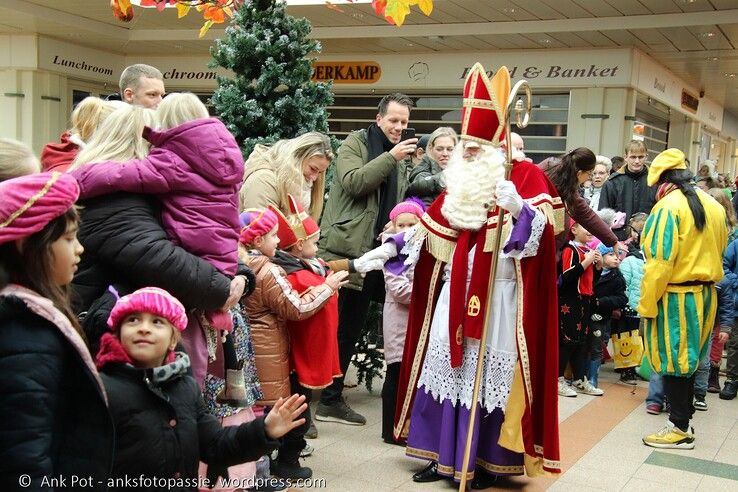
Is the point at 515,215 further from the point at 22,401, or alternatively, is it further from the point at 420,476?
the point at 22,401

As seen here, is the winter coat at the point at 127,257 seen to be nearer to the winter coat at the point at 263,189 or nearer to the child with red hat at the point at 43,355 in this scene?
the child with red hat at the point at 43,355

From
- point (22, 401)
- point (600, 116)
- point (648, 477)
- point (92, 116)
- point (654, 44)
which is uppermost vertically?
point (654, 44)

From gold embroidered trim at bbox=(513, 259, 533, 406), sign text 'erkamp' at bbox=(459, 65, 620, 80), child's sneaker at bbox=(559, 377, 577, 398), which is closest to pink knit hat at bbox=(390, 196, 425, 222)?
gold embroidered trim at bbox=(513, 259, 533, 406)

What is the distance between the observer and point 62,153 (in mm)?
3381

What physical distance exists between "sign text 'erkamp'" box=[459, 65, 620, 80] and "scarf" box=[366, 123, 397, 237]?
33.7 ft

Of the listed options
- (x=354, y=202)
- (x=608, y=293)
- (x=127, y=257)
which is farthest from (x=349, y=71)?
(x=127, y=257)

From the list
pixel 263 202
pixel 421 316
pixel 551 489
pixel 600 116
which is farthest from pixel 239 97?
pixel 600 116

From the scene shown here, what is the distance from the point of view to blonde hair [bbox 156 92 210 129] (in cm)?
305

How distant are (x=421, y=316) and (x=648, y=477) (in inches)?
64.5

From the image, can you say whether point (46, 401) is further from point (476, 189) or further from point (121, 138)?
point (476, 189)

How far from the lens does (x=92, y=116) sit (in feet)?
11.6

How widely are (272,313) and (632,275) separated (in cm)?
452

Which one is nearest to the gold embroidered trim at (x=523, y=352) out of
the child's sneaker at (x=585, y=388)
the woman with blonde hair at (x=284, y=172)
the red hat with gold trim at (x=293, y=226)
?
the red hat with gold trim at (x=293, y=226)

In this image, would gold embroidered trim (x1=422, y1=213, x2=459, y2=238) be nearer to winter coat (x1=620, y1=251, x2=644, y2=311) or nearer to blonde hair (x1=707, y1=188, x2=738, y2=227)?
winter coat (x1=620, y1=251, x2=644, y2=311)
